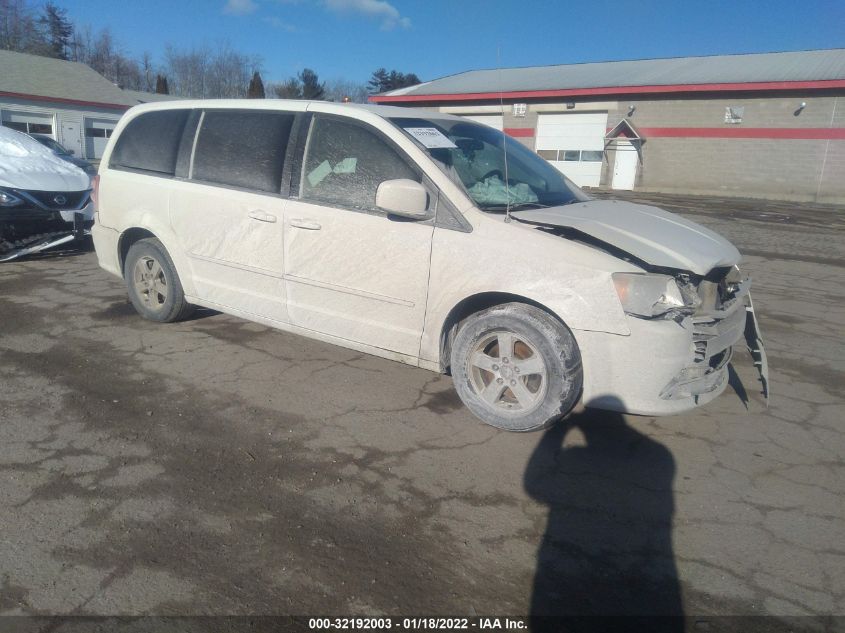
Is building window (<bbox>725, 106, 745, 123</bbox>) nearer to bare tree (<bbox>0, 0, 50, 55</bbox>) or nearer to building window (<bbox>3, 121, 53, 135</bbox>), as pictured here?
building window (<bbox>3, 121, 53, 135</bbox>)

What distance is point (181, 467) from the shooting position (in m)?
3.42

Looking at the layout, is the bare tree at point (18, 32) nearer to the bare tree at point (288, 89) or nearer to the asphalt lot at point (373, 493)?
the bare tree at point (288, 89)

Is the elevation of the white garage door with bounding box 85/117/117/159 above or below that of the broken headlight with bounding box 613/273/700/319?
above

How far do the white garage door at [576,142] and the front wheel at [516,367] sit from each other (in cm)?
2678

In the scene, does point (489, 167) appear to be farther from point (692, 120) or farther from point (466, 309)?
point (692, 120)

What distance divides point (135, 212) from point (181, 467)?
286cm

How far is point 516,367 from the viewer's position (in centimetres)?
380

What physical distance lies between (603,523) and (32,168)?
847cm

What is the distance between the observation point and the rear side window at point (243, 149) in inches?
182

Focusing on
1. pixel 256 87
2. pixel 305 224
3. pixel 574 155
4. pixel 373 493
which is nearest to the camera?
pixel 373 493

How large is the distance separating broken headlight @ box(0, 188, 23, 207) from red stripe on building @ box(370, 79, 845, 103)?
16.4m

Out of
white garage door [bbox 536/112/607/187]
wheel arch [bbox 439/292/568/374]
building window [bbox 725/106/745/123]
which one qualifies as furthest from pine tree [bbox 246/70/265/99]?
wheel arch [bbox 439/292/568/374]

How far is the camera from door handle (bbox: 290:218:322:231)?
171 inches

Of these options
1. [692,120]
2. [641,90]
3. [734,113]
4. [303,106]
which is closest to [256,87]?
[641,90]
